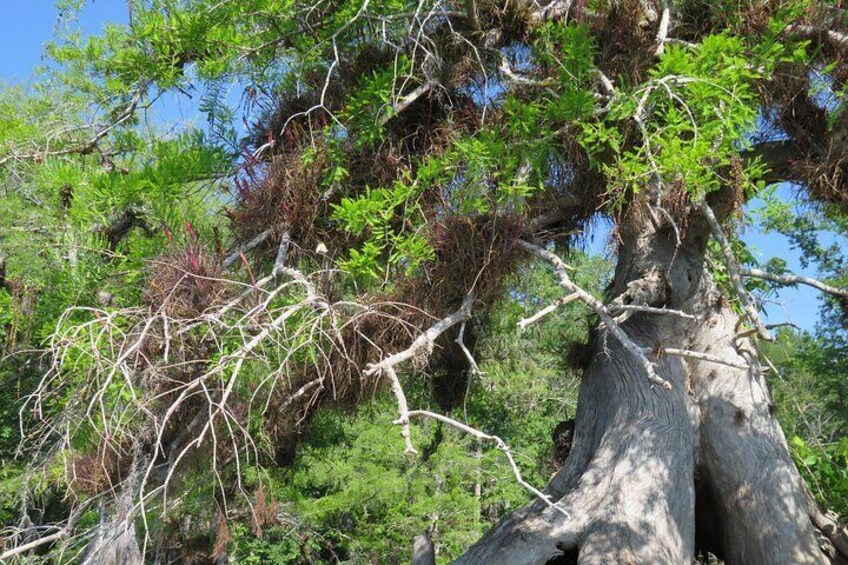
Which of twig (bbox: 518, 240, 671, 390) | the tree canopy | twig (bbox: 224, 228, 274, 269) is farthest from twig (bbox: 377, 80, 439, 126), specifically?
twig (bbox: 518, 240, 671, 390)

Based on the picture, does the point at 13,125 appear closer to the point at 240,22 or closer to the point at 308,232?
the point at 240,22

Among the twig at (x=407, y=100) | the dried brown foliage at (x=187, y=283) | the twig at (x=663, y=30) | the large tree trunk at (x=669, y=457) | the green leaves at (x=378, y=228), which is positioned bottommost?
the large tree trunk at (x=669, y=457)

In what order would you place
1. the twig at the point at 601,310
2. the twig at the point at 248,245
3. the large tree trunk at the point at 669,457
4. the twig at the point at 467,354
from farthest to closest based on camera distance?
the twig at the point at 248,245
the large tree trunk at the point at 669,457
the twig at the point at 467,354
the twig at the point at 601,310

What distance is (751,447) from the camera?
502 cm

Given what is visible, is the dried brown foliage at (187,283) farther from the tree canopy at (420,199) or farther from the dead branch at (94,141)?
the dead branch at (94,141)

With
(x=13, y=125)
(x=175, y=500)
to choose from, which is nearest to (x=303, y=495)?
(x=175, y=500)

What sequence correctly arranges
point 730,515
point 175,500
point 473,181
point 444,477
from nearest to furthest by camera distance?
point 473,181
point 730,515
point 175,500
point 444,477

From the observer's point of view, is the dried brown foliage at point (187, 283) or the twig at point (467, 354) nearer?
the dried brown foliage at point (187, 283)

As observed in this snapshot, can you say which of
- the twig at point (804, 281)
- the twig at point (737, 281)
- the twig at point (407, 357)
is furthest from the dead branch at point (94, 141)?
the twig at point (804, 281)

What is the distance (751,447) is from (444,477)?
30.1 ft

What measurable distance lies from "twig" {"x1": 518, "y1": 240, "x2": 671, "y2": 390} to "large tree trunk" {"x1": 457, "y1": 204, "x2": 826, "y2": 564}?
695 millimetres

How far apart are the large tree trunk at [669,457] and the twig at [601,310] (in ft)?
2.28

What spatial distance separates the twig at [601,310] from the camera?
358 cm

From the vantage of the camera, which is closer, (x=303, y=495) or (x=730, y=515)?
(x=730, y=515)
